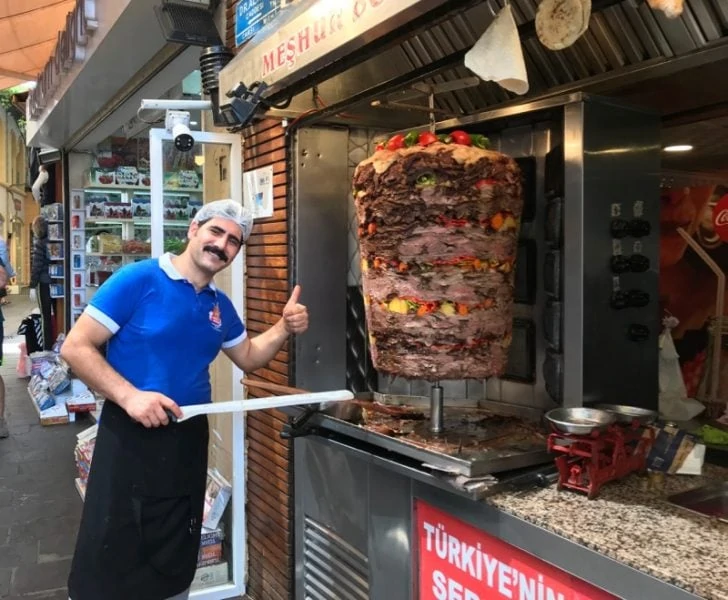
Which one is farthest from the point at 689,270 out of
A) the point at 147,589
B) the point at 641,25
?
the point at 147,589

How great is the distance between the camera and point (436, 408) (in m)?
2.55

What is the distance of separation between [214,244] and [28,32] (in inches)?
272

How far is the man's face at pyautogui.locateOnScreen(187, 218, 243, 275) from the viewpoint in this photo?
2730mm

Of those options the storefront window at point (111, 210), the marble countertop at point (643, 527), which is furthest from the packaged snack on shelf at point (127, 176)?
the marble countertop at point (643, 527)

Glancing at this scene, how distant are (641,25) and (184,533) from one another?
8.70ft

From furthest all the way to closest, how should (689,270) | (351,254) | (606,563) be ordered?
(351,254) < (689,270) < (606,563)

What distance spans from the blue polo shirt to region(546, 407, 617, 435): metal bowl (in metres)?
1.48

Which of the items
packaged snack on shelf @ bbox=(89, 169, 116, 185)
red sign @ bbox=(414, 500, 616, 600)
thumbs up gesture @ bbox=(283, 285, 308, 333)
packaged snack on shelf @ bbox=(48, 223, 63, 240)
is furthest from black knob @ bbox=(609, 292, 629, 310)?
packaged snack on shelf @ bbox=(48, 223, 63, 240)

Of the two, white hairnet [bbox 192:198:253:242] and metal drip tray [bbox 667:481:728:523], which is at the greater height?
white hairnet [bbox 192:198:253:242]

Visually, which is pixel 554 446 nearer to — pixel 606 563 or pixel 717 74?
pixel 606 563

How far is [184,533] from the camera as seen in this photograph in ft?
9.39

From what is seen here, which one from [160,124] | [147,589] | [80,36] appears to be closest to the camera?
[147,589]

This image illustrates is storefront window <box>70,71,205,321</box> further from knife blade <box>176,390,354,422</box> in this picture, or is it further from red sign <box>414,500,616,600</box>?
red sign <box>414,500,616,600</box>

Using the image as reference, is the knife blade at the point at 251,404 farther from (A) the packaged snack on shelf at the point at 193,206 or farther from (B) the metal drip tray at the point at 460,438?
(A) the packaged snack on shelf at the point at 193,206
